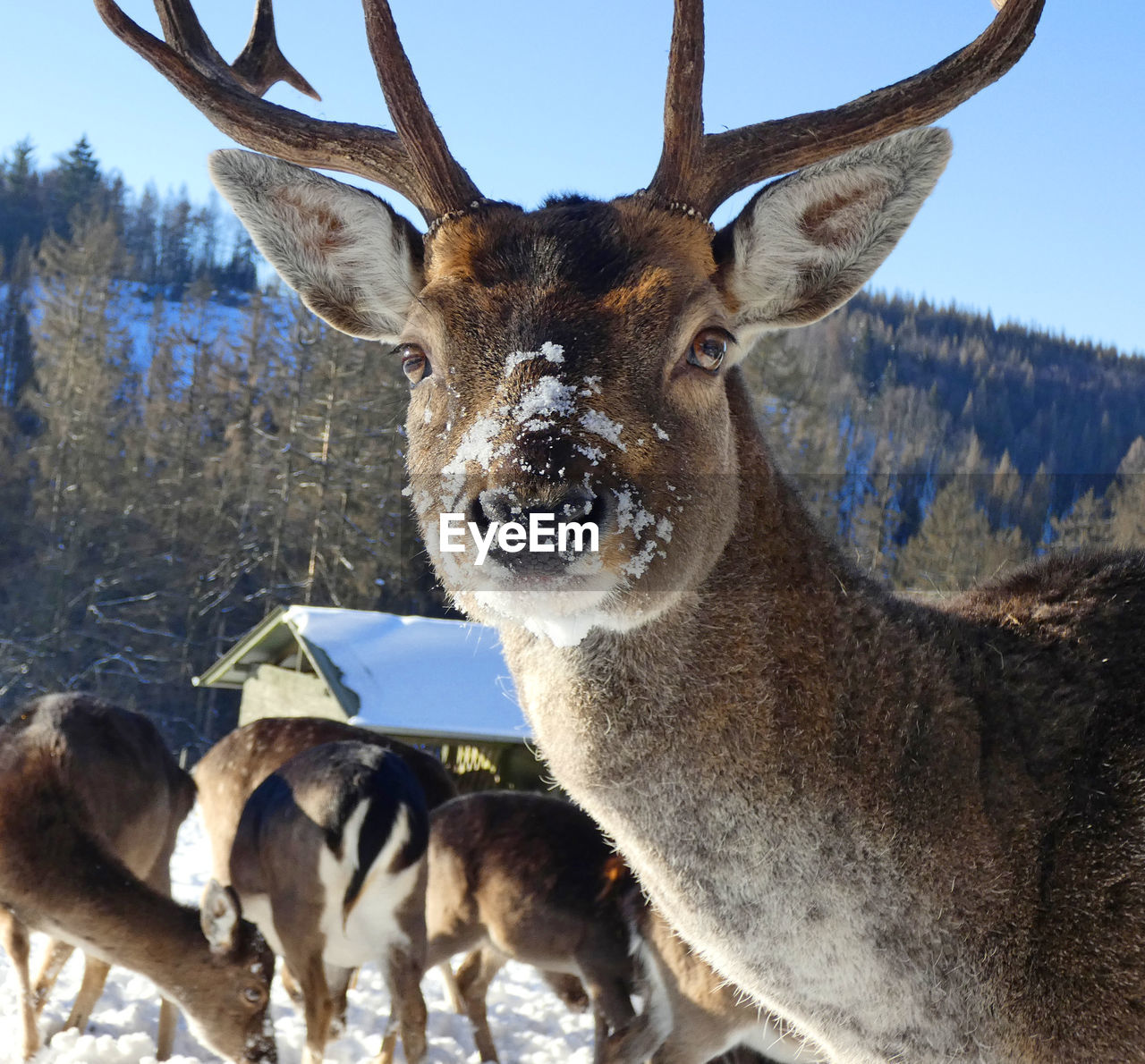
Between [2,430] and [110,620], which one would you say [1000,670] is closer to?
[110,620]

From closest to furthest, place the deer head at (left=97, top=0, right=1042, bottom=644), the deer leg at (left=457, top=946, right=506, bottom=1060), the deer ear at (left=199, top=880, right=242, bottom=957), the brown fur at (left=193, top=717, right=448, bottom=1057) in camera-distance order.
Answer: the deer head at (left=97, top=0, right=1042, bottom=644) → the deer ear at (left=199, top=880, right=242, bottom=957) → the deer leg at (left=457, top=946, right=506, bottom=1060) → the brown fur at (left=193, top=717, right=448, bottom=1057)

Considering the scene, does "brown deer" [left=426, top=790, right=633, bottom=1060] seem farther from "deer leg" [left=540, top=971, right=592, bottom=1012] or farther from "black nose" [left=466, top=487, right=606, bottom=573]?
"black nose" [left=466, top=487, right=606, bottom=573]

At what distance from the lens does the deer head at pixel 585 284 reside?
7.88ft

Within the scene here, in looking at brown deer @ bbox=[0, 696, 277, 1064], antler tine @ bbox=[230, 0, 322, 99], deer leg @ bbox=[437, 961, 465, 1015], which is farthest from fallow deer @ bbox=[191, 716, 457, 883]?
antler tine @ bbox=[230, 0, 322, 99]

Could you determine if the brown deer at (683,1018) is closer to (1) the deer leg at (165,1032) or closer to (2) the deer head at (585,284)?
(1) the deer leg at (165,1032)

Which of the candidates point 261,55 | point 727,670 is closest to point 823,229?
point 727,670

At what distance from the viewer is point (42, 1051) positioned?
21.3 ft

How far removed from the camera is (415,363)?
9.87ft

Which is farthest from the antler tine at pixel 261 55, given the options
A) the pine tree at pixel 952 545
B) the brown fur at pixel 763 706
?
the pine tree at pixel 952 545

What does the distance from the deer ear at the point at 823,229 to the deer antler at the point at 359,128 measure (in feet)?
2.70

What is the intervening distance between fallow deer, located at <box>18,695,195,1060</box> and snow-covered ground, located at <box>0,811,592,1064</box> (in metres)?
0.19

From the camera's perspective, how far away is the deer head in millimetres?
2400

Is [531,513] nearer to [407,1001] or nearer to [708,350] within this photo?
[708,350]

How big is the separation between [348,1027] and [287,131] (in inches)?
258
